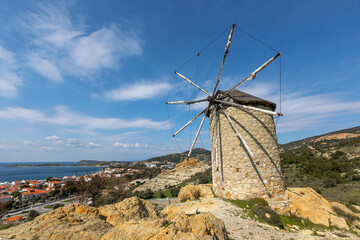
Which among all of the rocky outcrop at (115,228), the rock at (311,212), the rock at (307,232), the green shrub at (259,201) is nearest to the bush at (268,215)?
the green shrub at (259,201)

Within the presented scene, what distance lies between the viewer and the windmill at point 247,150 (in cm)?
909

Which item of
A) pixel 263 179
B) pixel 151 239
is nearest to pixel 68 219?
pixel 151 239

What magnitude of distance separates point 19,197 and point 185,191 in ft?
201

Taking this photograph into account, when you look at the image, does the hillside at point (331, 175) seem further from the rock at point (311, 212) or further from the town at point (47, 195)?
the town at point (47, 195)

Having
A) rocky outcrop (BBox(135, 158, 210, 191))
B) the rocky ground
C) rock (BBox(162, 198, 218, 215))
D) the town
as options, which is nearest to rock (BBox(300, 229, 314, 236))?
the rocky ground

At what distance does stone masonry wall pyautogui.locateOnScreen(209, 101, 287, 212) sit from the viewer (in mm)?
9102

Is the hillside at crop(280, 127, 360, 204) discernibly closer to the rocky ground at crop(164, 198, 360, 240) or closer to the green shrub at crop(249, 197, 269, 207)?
the green shrub at crop(249, 197, 269, 207)

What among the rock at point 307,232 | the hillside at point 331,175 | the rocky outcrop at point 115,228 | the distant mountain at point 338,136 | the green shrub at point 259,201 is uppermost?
the distant mountain at point 338,136

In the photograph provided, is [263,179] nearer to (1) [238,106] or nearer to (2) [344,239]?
(2) [344,239]

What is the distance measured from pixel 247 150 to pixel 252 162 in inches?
28.3

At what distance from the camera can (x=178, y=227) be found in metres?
3.97

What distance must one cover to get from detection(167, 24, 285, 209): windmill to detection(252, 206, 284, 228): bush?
1.20m

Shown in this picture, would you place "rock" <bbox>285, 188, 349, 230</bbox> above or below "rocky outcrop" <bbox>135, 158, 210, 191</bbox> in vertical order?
above

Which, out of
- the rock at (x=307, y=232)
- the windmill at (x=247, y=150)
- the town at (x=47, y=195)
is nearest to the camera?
the rock at (x=307, y=232)
